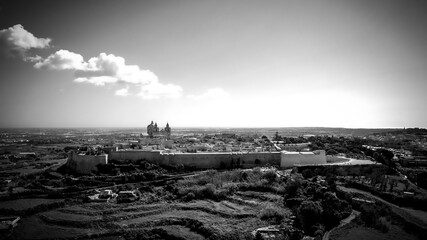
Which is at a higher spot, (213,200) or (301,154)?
(301,154)

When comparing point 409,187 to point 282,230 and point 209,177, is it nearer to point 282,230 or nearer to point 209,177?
point 282,230

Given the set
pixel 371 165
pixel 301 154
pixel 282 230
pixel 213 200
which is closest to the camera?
pixel 282 230

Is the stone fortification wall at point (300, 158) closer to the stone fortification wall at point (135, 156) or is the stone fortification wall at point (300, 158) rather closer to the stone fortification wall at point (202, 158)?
the stone fortification wall at point (202, 158)

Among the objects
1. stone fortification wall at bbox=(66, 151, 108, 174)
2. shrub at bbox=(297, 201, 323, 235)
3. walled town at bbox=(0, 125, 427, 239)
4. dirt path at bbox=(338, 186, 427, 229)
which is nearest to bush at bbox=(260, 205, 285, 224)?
walled town at bbox=(0, 125, 427, 239)

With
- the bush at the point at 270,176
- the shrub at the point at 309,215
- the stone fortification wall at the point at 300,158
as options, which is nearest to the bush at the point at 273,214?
the shrub at the point at 309,215

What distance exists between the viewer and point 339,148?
128 feet

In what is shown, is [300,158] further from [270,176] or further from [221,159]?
[221,159]

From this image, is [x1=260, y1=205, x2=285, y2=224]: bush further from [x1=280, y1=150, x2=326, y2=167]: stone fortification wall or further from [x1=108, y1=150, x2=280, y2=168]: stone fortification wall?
[x1=108, y1=150, x2=280, y2=168]: stone fortification wall

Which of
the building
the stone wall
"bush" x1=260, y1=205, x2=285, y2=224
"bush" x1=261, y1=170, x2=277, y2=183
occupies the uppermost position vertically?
the building

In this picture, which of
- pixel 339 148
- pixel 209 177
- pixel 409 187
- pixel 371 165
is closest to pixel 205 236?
pixel 209 177

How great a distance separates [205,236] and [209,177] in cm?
994

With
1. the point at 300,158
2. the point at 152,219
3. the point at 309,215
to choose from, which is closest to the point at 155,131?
the point at 300,158

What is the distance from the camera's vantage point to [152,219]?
51.3ft

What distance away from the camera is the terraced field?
13953 mm
